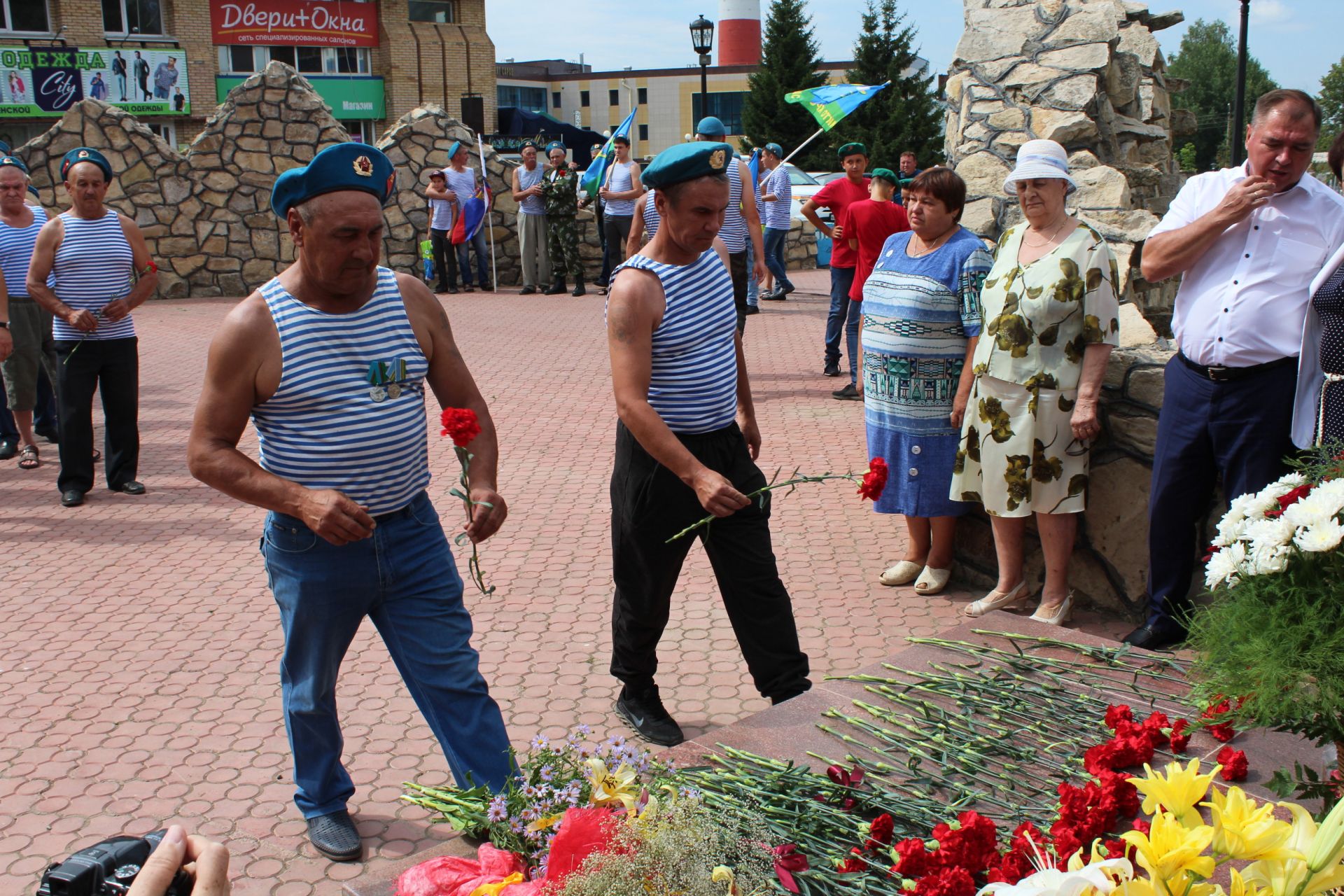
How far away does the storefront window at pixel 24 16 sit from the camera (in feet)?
119

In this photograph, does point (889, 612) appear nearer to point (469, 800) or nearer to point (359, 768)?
point (359, 768)

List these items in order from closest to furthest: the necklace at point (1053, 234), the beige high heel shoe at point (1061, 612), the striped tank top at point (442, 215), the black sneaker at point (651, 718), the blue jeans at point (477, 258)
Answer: the black sneaker at point (651, 718), the necklace at point (1053, 234), the beige high heel shoe at point (1061, 612), the striped tank top at point (442, 215), the blue jeans at point (477, 258)

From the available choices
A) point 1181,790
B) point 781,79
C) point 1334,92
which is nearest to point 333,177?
point 1181,790

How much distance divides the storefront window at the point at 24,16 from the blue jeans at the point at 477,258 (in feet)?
84.5

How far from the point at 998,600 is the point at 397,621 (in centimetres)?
295

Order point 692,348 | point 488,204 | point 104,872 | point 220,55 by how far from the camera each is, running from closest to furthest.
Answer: point 104,872, point 692,348, point 488,204, point 220,55

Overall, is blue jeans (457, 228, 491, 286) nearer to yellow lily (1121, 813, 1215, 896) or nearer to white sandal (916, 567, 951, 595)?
white sandal (916, 567, 951, 595)

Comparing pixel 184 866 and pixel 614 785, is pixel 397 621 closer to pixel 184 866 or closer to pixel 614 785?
pixel 614 785

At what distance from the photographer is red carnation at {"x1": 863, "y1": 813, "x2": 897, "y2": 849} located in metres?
2.45

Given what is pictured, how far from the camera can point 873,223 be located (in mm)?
9156

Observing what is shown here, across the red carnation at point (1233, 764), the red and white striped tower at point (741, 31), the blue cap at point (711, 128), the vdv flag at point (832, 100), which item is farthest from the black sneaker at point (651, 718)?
the red and white striped tower at point (741, 31)

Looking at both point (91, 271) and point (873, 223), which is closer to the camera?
point (91, 271)

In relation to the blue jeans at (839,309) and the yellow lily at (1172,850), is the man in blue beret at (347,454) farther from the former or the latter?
the blue jeans at (839,309)

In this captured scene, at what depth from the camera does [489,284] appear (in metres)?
19.1
